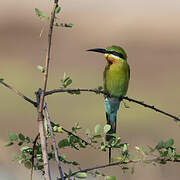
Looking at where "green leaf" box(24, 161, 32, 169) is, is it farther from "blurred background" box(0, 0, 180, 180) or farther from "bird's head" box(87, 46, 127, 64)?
"blurred background" box(0, 0, 180, 180)

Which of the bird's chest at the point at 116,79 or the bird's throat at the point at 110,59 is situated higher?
the bird's throat at the point at 110,59

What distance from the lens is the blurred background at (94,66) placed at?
5855mm

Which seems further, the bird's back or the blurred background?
the blurred background

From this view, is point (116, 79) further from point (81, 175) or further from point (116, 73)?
point (81, 175)

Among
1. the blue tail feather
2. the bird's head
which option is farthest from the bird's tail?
the bird's head

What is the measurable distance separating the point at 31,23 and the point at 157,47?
2.26m

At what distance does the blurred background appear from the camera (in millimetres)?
5855

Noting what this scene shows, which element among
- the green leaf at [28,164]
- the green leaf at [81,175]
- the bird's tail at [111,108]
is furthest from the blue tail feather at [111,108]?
the green leaf at [81,175]

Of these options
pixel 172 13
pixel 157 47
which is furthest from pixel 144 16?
pixel 157 47

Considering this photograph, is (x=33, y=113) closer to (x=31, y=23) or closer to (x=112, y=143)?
(x=31, y=23)

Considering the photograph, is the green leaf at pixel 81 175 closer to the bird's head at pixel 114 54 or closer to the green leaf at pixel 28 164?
the green leaf at pixel 28 164

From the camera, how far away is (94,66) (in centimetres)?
856

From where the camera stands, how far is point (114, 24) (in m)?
10.1

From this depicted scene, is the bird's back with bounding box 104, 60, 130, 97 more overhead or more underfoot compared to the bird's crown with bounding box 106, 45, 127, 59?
more underfoot
